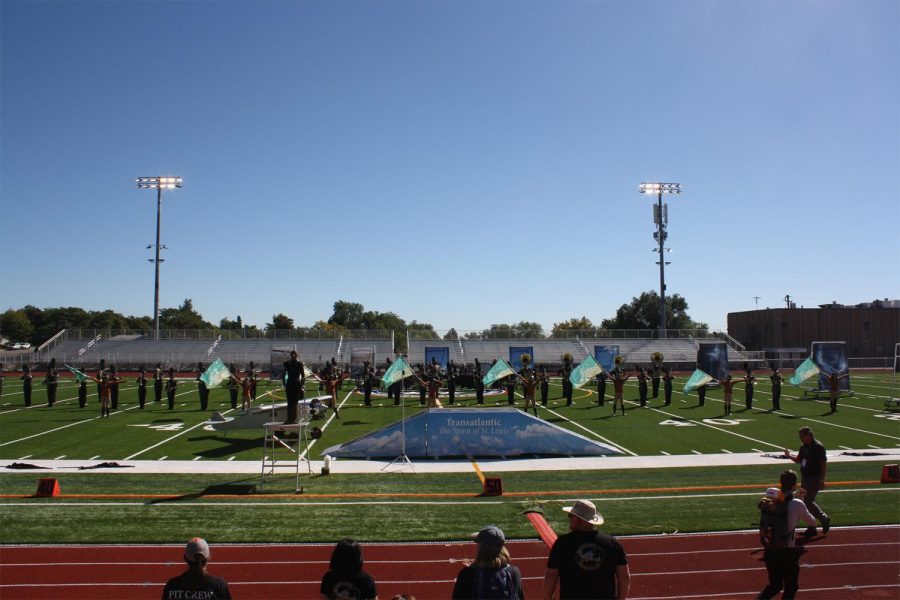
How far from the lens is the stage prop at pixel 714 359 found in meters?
34.8

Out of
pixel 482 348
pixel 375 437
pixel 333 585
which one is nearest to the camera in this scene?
pixel 333 585

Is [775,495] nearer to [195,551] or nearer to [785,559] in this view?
[785,559]

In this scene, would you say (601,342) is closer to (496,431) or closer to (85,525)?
(496,431)

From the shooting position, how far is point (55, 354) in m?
54.8

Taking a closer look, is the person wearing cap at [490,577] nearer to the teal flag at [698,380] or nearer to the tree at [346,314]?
the teal flag at [698,380]

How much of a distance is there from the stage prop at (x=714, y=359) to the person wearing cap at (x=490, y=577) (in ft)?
108

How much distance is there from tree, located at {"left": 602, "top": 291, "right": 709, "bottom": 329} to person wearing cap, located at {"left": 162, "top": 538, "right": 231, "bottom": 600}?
90689mm

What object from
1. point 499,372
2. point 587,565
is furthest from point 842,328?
point 587,565

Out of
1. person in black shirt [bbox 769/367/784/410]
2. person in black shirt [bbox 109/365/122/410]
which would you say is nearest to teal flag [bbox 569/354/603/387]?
person in black shirt [bbox 769/367/784/410]

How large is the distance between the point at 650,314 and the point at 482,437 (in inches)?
3109

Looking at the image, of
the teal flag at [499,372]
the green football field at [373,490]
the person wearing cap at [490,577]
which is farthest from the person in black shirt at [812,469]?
the teal flag at [499,372]

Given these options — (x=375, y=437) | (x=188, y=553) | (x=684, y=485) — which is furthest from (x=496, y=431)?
(x=188, y=553)

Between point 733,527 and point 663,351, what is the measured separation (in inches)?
1958

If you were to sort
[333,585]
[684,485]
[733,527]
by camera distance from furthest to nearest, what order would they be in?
[684,485] → [733,527] → [333,585]
